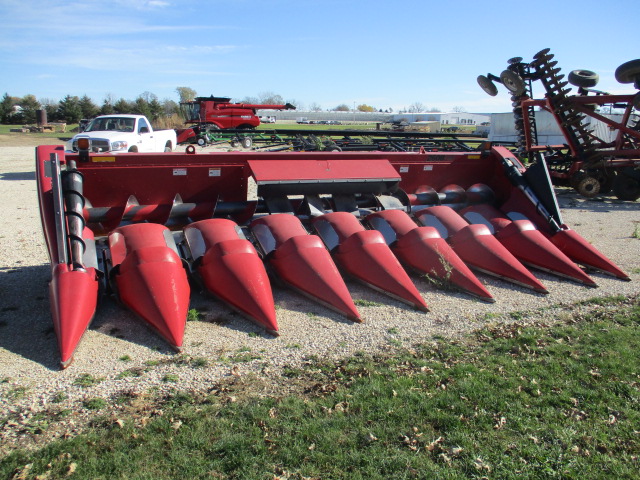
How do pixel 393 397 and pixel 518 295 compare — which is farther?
pixel 518 295

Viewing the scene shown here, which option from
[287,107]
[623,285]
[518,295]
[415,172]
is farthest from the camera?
[287,107]

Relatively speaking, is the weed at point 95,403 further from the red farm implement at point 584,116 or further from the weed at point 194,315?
the red farm implement at point 584,116

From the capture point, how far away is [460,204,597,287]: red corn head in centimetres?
573

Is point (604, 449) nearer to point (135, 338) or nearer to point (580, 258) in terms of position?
point (135, 338)

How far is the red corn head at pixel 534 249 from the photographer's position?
18.8ft

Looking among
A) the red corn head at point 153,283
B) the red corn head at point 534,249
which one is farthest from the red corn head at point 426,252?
the red corn head at point 153,283

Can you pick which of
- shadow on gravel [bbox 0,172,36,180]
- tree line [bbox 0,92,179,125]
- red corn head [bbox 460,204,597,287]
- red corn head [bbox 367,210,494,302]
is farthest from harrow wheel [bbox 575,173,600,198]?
tree line [bbox 0,92,179,125]

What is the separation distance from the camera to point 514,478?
8.36 feet

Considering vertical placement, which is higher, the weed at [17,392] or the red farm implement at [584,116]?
the red farm implement at [584,116]

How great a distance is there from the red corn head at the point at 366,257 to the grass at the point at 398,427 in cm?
115

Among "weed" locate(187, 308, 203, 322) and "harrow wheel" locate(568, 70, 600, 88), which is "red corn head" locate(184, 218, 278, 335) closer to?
"weed" locate(187, 308, 203, 322)

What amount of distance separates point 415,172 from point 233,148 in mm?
17923

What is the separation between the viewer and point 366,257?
5.20m

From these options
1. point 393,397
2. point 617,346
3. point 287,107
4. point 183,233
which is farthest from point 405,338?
point 287,107
